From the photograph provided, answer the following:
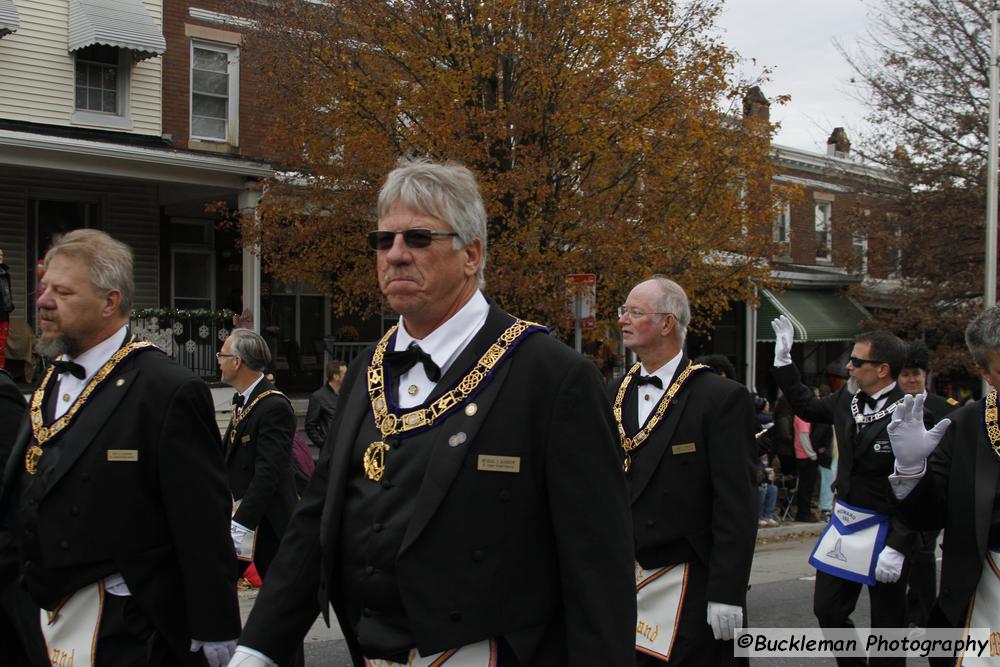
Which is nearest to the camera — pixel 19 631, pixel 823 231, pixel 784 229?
pixel 19 631

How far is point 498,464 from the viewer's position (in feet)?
8.68

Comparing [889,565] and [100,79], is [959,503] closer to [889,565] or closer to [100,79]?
[889,565]

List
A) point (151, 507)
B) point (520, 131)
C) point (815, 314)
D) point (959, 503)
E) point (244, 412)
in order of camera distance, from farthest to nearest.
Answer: point (815, 314)
point (520, 131)
point (244, 412)
point (959, 503)
point (151, 507)

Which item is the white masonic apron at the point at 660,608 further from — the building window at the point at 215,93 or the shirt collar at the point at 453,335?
the building window at the point at 215,93

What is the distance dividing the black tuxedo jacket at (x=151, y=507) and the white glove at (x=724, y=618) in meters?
2.14

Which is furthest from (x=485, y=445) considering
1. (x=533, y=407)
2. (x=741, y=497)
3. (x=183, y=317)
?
(x=183, y=317)

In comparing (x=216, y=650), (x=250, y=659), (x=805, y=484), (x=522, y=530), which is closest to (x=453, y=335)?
(x=522, y=530)

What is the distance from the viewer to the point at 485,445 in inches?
105

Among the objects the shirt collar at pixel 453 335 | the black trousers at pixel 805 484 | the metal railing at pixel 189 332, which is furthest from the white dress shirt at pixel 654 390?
the metal railing at pixel 189 332

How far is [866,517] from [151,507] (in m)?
4.05

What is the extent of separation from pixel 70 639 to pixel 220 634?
20.9 inches

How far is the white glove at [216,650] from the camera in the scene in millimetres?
3736

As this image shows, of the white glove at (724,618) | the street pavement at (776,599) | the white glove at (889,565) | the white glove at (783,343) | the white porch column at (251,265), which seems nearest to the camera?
the white glove at (724,618)

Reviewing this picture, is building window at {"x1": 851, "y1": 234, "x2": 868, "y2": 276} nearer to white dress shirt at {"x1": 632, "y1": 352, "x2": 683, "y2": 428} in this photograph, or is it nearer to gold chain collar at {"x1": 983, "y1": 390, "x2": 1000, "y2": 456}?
white dress shirt at {"x1": 632, "y1": 352, "x2": 683, "y2": 428}
